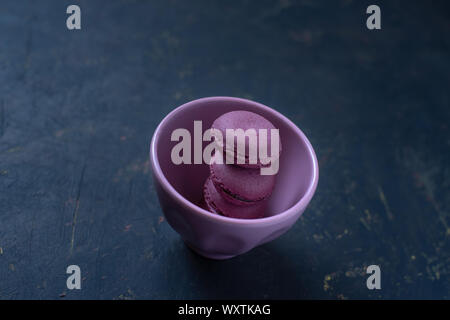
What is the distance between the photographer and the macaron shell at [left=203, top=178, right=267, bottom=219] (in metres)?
0.54

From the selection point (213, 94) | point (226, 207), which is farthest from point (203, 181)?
point (213, 94)

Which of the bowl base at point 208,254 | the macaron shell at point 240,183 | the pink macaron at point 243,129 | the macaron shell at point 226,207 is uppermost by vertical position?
the pink macaron at point 243,129

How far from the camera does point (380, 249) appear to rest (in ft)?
2.06

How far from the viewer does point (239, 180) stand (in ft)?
1.66

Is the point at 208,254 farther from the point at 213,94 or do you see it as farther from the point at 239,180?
the point at 213,94

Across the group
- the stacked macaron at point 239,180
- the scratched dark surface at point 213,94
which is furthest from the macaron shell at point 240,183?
the scratched dark surface at point 213,94

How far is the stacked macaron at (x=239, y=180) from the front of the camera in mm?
491

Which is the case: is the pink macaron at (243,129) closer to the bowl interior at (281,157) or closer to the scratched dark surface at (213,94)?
the bowl interior at (281,157)

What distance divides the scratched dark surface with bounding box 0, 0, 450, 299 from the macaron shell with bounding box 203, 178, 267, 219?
76 mm

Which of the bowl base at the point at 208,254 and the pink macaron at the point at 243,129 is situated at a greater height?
the pink macaron at the point at 243,129

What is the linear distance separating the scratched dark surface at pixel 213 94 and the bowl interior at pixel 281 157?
8 centimetres

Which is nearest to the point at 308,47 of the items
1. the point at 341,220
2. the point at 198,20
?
the point at 198,20

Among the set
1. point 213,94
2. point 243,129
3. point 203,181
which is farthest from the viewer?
point 213,94

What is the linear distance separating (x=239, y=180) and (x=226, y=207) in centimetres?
6
